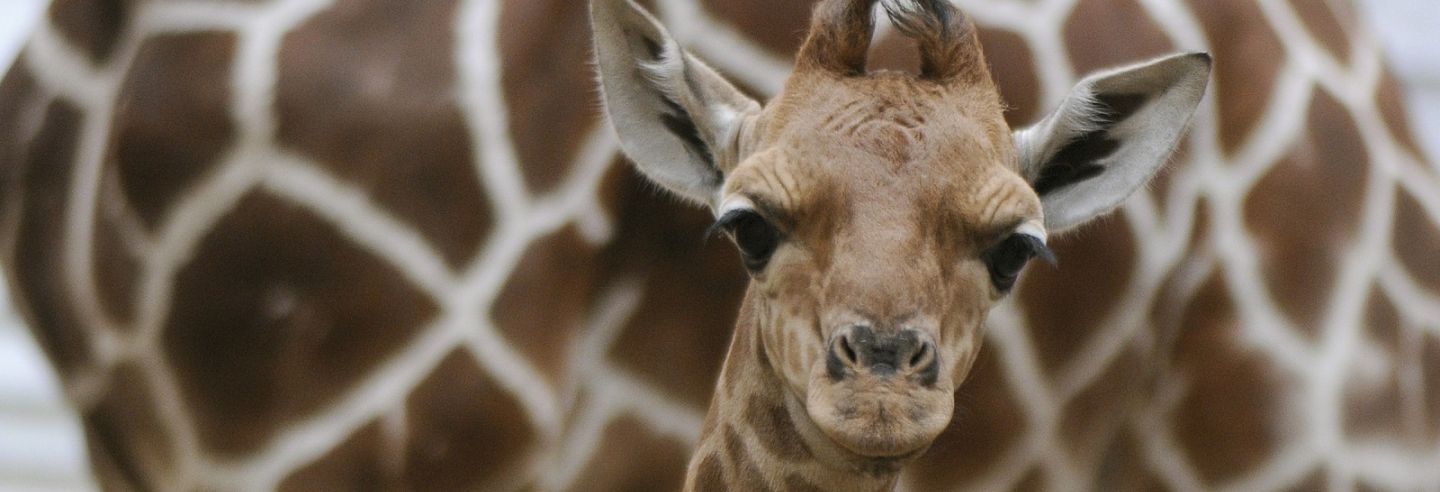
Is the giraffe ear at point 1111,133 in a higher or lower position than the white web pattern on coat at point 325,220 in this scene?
higher

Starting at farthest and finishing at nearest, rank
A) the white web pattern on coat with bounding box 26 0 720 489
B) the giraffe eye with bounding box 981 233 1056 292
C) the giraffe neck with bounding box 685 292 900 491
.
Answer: the white web pattern on coat with bounding box 26 0 720 489 → the giraffe neck with bounding box 685 292 900 491 → the giraffe eye with bounding box 981 233 1056 292

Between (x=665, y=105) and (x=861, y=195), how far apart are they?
41 cm

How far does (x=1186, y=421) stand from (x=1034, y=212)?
41.9 inches

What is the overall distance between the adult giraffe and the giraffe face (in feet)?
1.73

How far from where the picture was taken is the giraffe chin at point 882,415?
1994 millimetres

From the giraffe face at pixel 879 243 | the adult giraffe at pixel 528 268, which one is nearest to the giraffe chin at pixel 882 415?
the giraffe face at pixel 879 243

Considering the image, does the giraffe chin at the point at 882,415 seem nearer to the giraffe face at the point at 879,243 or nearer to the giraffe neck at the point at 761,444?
the giraffe face at the point at 879,243

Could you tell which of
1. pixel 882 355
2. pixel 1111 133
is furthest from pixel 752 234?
pixel 1111 133

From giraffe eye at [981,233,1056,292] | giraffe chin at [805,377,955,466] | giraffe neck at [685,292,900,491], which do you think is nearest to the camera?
giraffe chin at [805,377,955,466]

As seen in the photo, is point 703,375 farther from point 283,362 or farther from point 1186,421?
point 1186,421

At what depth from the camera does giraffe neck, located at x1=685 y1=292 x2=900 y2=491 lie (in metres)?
2.27

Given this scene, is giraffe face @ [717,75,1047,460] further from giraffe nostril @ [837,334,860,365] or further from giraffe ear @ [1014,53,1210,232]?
giraffe ear @ [1014,53,1210,232]

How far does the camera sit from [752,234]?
2.20 meters

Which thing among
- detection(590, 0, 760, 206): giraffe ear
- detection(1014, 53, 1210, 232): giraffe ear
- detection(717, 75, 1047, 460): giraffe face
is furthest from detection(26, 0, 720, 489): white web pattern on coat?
detection(1014, 53, 1210, 232): giraffe ear
